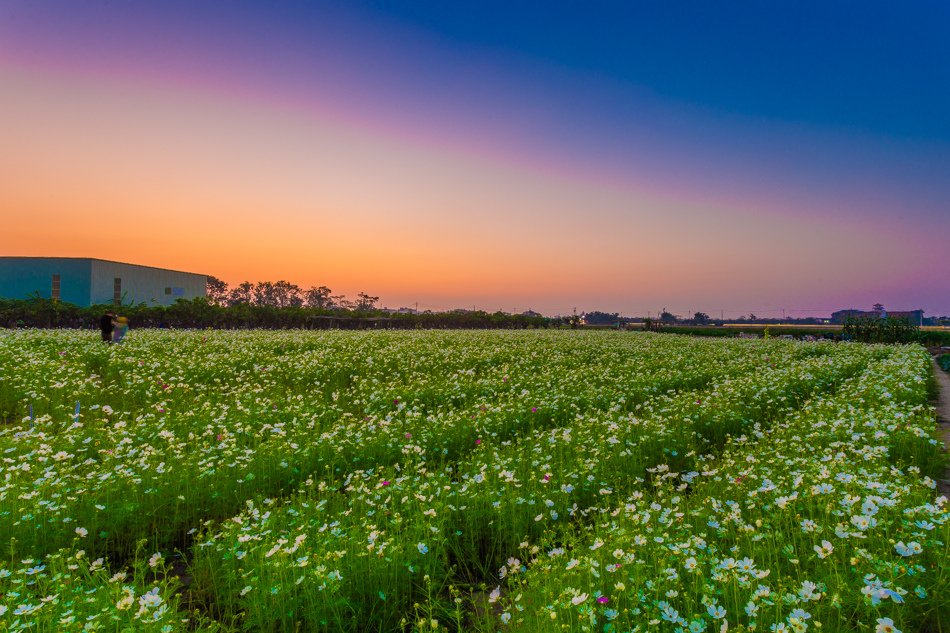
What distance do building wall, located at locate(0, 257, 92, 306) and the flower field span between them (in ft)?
Result: 165

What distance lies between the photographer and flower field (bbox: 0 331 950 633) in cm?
345

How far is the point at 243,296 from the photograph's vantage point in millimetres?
137250

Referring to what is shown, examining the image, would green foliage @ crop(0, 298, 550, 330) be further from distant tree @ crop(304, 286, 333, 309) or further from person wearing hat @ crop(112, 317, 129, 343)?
distant tree @ crop(304, 286, 333, 309)

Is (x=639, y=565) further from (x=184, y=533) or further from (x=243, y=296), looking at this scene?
(x=243, y=296)

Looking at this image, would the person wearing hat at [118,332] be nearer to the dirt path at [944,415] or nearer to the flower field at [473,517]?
the flower field at [473,517]

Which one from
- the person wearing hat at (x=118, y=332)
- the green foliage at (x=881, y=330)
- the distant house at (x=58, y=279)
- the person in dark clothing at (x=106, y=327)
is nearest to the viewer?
the person in dark clothing at (x=106, y=327)

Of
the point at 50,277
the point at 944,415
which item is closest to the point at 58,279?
the point at 50,277

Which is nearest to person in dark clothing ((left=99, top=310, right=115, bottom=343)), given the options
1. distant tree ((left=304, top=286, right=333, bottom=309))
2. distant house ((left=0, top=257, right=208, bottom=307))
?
distant house ((left=0, top=257, right=208, bottom=307))

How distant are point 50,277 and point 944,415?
67998 millimetres

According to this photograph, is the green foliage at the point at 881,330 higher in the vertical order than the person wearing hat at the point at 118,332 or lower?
higher

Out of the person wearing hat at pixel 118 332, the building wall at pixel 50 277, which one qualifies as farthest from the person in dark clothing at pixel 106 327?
the building wall at pixel 50 277

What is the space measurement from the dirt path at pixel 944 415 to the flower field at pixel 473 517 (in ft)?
0.71

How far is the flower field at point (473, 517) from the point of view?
11.3ft

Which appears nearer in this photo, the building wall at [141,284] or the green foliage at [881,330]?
the green foliage at [881,330]
